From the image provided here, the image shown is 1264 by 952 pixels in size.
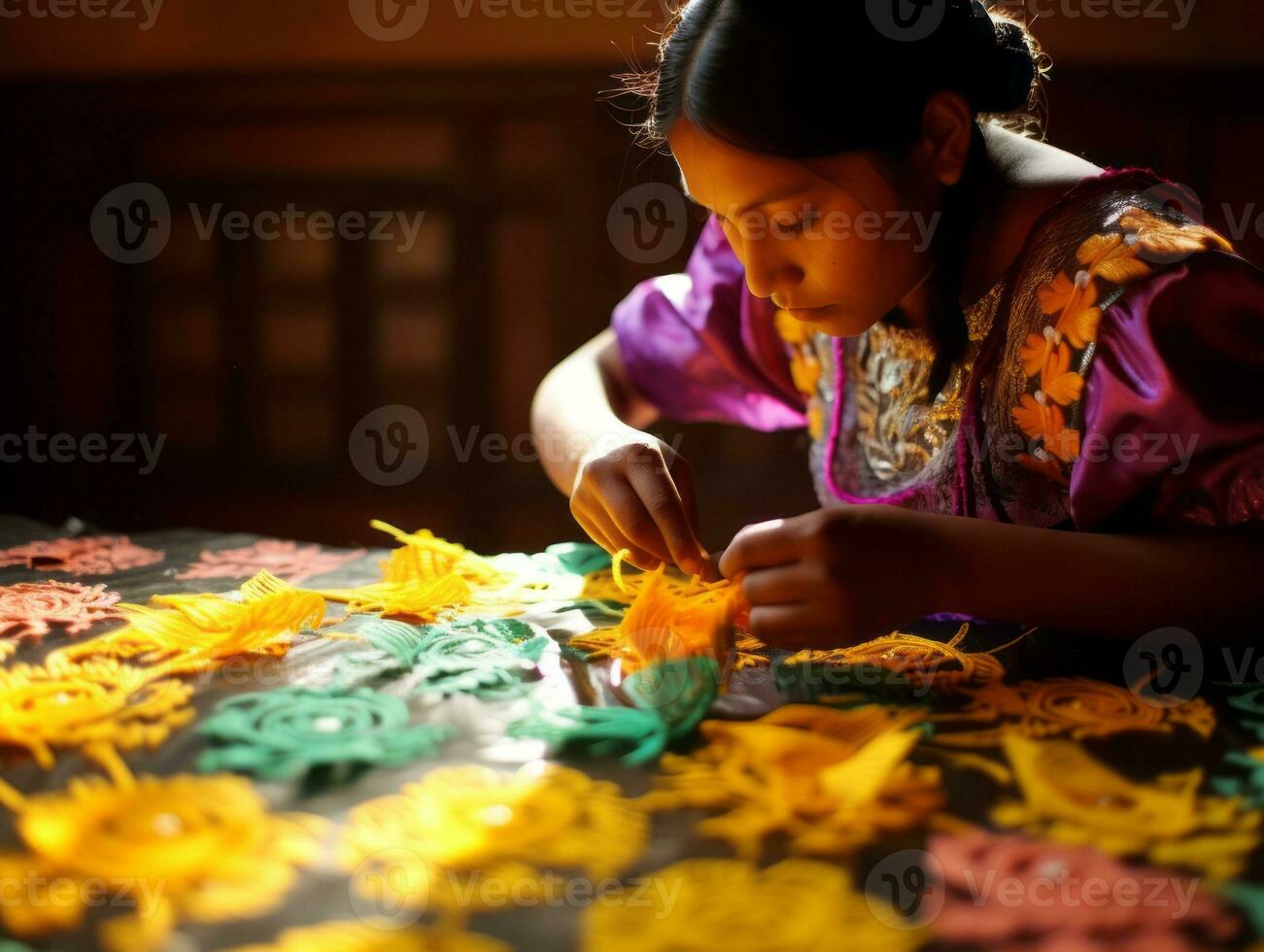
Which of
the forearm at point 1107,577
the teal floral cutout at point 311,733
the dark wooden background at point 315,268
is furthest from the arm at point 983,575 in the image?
the dark wooden background at point 315,268

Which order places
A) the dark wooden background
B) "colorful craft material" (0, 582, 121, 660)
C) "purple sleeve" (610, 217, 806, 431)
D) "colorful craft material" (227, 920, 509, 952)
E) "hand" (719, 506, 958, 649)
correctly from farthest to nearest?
the dark wooden background, "purple sleeve" (610, 217, 806, 431), "colorful craft material" (0, 582, 121, 660), "hand" (719, 506, 958, 649), "colorful craft material" (227, 920, 509, 952)

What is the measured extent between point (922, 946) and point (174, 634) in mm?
513

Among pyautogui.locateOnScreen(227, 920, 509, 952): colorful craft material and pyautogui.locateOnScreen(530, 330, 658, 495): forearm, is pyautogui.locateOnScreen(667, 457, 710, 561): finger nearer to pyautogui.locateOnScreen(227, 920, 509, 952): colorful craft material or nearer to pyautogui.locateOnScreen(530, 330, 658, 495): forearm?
pyautogui.locateOnScreen(530, 330, 658, 495): forearm

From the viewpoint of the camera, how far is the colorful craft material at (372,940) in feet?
1.22

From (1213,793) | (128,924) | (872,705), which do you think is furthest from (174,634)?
(1213,793)

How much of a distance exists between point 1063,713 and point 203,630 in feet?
1.77

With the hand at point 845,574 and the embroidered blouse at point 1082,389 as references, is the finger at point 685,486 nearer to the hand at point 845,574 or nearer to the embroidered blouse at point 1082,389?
the hand at point 845,574

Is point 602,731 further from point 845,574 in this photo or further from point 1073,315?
point 1073,315

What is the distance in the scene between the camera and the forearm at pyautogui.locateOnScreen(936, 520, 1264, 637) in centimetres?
62

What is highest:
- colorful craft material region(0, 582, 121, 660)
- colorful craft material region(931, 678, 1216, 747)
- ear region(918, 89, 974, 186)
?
ear region(918, 89, 974, 186)

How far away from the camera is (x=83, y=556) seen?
0.94 metres

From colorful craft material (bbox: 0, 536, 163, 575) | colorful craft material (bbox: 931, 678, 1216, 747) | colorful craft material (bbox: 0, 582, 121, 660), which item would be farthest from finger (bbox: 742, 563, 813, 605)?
colorful craft material (bbox: 0, 536, 163, 575)

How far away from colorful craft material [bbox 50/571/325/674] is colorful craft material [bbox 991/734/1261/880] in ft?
1.49

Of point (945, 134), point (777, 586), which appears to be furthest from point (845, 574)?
point (945, 134)
